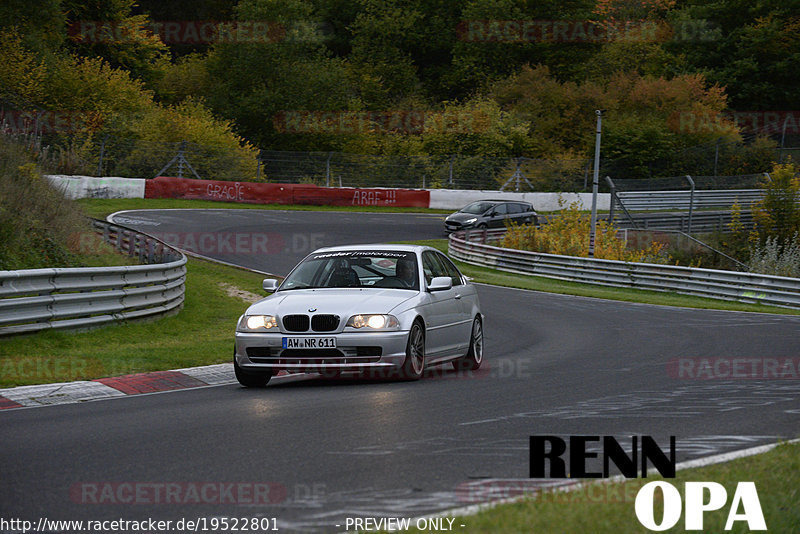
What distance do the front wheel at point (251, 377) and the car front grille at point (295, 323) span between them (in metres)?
0.64

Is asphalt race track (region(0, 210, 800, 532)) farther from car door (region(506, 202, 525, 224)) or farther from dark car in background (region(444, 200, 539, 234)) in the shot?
car door (region(506, 202, 525, 224))

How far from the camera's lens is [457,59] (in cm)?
8531

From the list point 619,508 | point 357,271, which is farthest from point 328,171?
point 619,508

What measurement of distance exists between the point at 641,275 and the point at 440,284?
64.3ft

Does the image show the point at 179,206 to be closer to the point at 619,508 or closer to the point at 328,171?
the point at 328,171

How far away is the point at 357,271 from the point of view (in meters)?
12.5

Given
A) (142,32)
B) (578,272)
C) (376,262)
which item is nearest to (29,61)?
(142,32)

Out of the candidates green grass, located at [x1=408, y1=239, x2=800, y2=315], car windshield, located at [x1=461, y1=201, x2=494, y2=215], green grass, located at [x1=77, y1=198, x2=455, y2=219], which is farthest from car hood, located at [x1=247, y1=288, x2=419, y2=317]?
car windshield, located at [x1=461, y1=201, x2=494, y2=215]

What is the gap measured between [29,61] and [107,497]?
55037 mm

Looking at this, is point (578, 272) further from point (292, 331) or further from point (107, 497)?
point (107, 497)

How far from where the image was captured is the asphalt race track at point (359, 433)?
5770mm

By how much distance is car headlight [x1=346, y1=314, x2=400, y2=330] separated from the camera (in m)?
10.9

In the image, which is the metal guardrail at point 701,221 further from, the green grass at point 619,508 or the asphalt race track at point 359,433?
the green grass at point 619,508

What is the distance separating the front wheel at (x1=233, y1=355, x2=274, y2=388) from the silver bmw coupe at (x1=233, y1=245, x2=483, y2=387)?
0.01 meters
